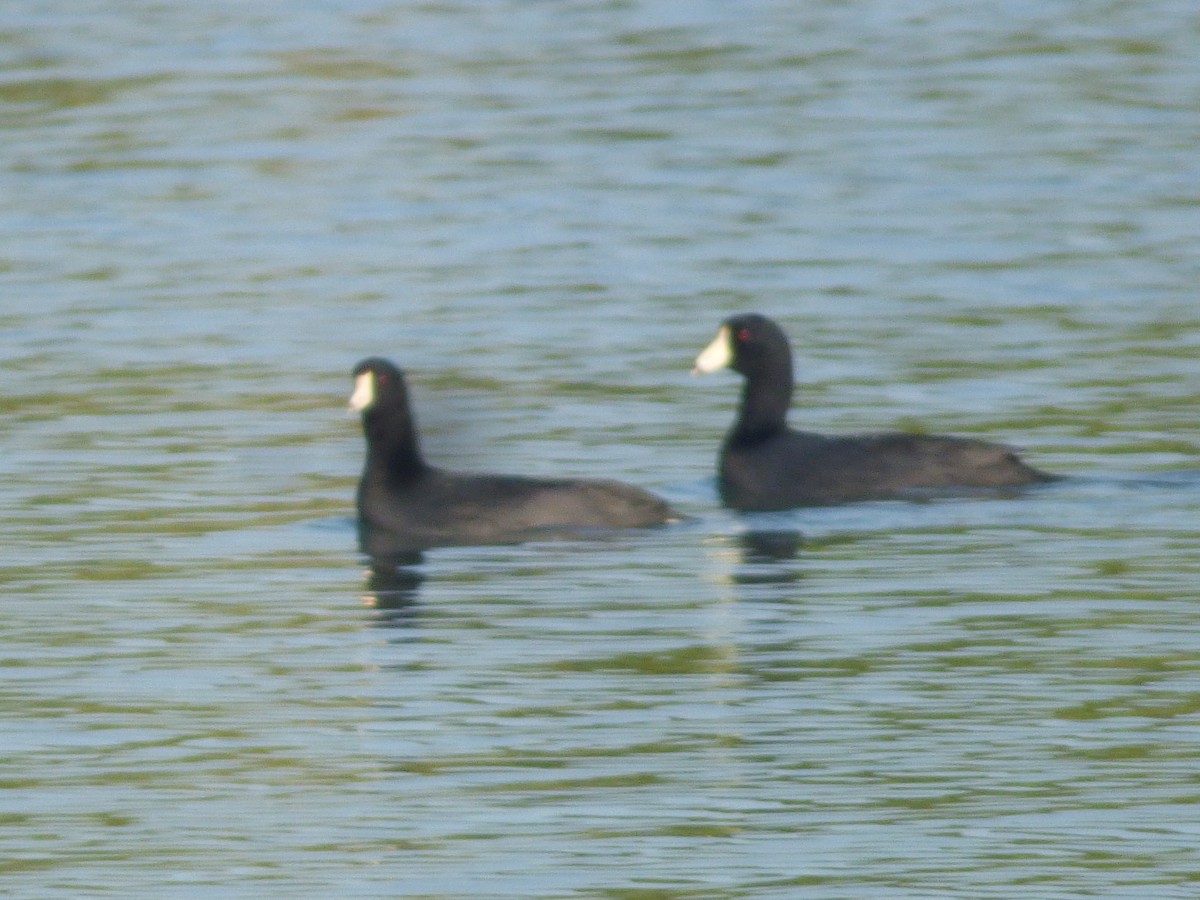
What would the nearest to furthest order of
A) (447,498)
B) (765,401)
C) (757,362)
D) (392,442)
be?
(447,498)
(392,442)
(765,401)
(757,362)

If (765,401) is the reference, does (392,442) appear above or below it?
above

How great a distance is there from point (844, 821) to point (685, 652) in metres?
2.74

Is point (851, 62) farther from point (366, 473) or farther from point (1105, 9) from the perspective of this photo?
point (366, 473)

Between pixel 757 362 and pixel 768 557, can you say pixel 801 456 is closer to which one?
pixel 757 362

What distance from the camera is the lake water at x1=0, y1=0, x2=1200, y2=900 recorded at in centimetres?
933

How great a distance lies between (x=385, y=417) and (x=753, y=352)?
2.53 meters

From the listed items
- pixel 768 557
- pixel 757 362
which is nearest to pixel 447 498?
pixel 768 557

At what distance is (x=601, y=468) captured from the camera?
16.4m

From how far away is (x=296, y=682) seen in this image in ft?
37.8

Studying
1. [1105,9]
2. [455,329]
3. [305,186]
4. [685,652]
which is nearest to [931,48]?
[1105,9]

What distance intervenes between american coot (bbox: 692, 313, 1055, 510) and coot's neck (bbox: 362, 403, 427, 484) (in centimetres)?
167

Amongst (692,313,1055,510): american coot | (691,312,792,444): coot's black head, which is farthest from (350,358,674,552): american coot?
(691,312,792,444): coot's black head

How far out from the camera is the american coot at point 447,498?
48.1 feet

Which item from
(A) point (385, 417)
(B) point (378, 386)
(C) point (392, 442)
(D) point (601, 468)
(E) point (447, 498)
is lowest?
(D) point (601, 468)
